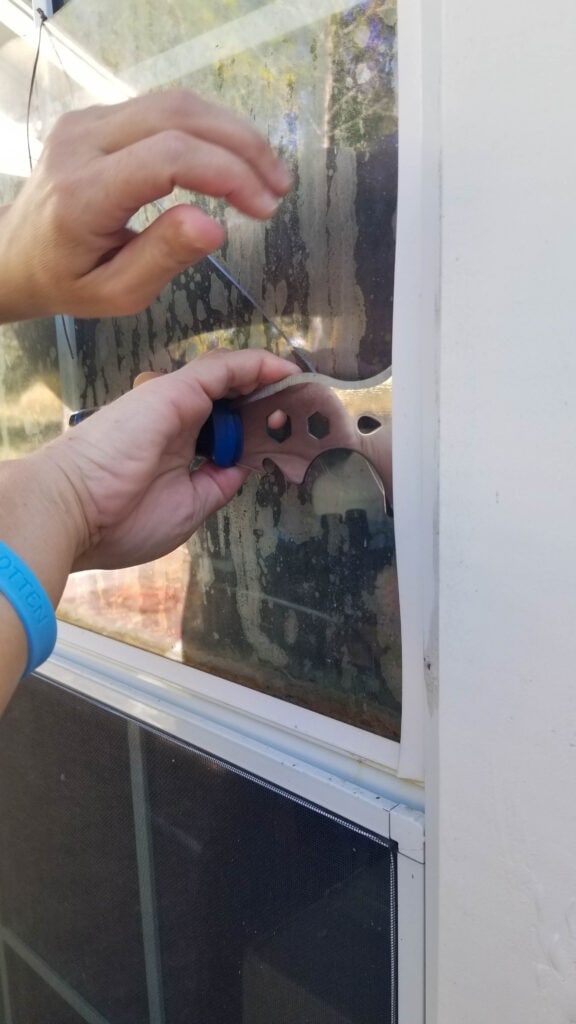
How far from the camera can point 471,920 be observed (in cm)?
56

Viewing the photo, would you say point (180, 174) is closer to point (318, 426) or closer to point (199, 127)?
point (199, 127)

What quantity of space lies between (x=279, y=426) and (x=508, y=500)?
0.31m

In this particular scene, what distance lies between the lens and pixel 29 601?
61 cm

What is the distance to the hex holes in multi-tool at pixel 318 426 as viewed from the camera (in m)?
0.70

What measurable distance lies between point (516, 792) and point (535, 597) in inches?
5.6

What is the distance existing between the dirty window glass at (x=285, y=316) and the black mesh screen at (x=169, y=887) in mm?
128

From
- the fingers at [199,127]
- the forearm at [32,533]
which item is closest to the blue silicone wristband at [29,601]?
the forearm at [32,533]

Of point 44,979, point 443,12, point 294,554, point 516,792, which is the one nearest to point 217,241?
point 443,12

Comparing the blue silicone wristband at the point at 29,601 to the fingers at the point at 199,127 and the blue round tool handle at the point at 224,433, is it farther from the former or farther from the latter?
the fingers at the point at 199,127

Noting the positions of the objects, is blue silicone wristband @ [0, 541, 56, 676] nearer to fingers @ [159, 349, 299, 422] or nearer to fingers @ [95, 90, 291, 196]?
fingers @ [159, 349, 299, 422]

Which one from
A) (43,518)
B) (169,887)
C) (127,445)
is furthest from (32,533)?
(169,887)

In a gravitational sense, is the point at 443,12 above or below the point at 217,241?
above

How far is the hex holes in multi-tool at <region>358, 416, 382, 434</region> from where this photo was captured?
2.13 feet

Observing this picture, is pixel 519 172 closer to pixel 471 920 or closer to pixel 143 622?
pixel 471 920
